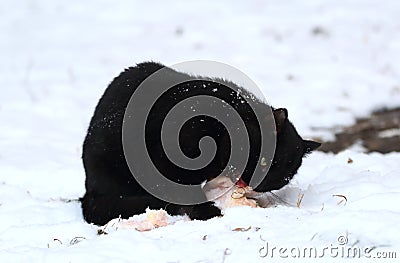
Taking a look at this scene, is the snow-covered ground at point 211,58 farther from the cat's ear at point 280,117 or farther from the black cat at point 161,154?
the cat's ear at point 280,117

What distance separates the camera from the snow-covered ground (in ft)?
10.00

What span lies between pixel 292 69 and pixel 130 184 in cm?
438

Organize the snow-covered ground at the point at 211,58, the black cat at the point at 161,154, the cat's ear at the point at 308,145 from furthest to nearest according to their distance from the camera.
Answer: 1. the cat's ear at the point at 308,145
2. the black cat at the point at 161,154
3. the snow-covered ground at the point at 211,58

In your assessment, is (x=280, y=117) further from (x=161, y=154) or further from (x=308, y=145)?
(x=161, y=154)

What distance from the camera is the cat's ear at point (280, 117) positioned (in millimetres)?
3740

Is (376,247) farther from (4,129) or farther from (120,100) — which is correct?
(4,129)

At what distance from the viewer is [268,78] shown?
7.68 m

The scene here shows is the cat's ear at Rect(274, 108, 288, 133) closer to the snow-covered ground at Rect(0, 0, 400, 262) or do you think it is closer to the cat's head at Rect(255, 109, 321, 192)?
the cat's head at Rect(255, 109, 321, 192)

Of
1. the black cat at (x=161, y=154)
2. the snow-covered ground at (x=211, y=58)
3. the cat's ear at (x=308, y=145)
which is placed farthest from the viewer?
the cat's ear at (x=308, y=145)

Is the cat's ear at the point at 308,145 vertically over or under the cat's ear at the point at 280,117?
under

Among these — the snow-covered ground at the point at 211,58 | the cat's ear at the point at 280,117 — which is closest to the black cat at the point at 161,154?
the cat's ear at the point at 280,117

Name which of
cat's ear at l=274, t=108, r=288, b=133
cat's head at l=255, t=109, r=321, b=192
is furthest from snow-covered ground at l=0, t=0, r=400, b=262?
cat's ear at l=274, t=108, r=288, b=133

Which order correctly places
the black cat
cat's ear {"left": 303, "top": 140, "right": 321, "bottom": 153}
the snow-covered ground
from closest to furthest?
the snow-covered ground < the black cat < cat's ear {"left": 303, "top": 140, "right": 321, "bottom": 153}

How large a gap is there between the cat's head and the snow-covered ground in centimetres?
21
